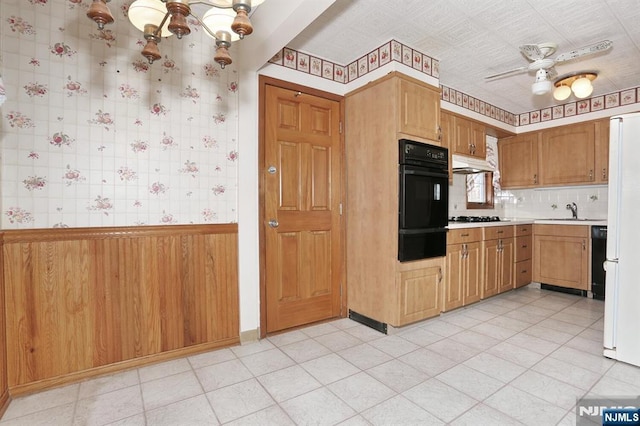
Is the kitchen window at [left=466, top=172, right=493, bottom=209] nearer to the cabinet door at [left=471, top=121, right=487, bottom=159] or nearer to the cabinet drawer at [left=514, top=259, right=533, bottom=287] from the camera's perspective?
the cabinet door at [left=471, top=121, right=487, bottom=159]

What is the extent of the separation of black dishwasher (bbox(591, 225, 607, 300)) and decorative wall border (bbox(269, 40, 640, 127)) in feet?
5.15

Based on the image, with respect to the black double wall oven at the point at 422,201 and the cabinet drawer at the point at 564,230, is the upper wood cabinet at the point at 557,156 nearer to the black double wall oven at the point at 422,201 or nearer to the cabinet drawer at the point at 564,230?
the cabinet drawer at the point at 564,230

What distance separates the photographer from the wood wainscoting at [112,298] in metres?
1.85

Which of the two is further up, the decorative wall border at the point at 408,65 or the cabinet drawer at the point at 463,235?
the decorative wall border at the point at 408,65

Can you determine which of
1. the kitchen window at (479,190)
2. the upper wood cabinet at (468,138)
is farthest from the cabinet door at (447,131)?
the kitchen window at (479,190)

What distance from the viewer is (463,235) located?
325cm

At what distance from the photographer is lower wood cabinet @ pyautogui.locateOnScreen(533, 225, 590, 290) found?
380 cm

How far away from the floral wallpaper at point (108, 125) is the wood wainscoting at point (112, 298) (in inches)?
5.0

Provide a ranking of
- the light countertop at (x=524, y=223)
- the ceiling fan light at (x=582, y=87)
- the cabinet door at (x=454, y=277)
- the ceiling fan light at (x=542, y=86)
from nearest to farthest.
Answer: the ceiling fan light at (x=542, y=86)
the ceiling fan light at (x=582, y=87)
the cabinet door at (x=454, y=277)
the light countertop at (x=524, y=223)

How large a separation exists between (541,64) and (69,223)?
3.76 meters

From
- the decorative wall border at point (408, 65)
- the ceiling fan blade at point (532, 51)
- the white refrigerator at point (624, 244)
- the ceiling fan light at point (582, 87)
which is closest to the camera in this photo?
the white refrigerator at point (624, 244)

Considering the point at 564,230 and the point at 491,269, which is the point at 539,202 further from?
the point at 491,269

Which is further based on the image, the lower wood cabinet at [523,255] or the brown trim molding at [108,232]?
the lower wood cabinet at [523,255]

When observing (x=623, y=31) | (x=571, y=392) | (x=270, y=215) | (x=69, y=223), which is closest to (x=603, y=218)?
(x=623, y=31)
